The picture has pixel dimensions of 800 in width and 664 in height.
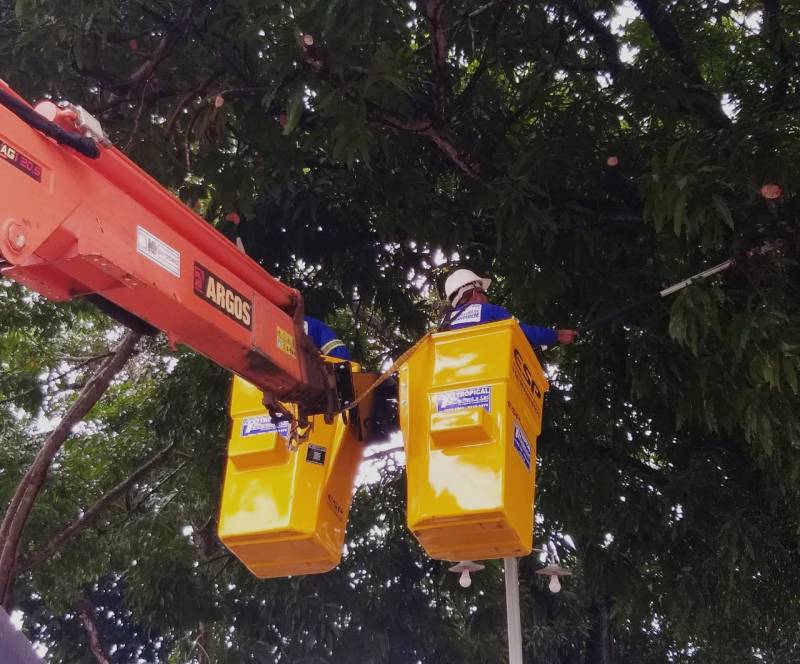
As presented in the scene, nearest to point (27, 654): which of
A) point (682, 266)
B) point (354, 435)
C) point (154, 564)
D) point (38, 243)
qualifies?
point (38, 243)

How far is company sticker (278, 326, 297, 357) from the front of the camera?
3818 mm

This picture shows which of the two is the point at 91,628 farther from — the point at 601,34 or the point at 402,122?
the point at 601,34

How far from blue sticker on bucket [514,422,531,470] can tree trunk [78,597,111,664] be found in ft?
34.7

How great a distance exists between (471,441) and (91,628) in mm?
11033

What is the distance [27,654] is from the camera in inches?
71.4

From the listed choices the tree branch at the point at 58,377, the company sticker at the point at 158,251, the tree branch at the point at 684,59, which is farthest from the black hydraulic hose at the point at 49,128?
the tree branch at the point at 58,377

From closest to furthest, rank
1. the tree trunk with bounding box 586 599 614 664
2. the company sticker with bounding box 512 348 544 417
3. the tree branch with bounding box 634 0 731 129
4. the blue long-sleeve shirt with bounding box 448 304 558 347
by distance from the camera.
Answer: the company sticker with bounding box 512 348 544 417 → the blue long-sleeve shirt with bounding box 448 304 558 347 → the tree branch with bounding box 634 0 731 129 → the tree trunk with bounding box 586 599 614 664

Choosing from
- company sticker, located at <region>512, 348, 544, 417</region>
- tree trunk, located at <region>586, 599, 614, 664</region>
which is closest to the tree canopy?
company sticker, located at <region>512, 348, 544, 417</region>

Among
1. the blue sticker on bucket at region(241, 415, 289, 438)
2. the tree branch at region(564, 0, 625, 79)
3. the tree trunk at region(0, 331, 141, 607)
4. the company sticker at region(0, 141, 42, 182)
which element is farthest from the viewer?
the tree trunk at region(0, 331, 141, 607)

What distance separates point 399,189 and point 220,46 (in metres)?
1.36

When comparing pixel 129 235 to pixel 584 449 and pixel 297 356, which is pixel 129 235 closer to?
pixel 297 356

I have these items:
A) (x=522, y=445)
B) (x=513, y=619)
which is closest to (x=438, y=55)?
(x=522, y=445)

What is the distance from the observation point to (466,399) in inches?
148

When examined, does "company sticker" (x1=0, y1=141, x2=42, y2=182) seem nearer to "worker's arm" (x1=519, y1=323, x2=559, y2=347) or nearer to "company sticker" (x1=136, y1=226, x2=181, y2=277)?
"company sticker" (x1=136, y1=226, x2=181, y2=277)
